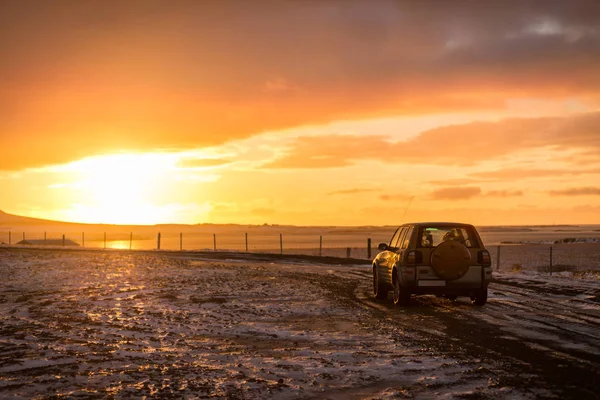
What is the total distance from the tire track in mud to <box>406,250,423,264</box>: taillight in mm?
1062

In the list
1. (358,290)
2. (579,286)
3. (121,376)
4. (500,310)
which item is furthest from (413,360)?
(579,286)

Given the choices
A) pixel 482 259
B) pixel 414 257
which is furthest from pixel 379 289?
pixel 482 259

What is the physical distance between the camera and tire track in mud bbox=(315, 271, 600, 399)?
23.8 feet

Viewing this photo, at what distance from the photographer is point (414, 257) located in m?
15.0

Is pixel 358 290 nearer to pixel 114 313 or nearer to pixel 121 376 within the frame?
pixel 114 313

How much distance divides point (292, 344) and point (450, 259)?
6.09 metres

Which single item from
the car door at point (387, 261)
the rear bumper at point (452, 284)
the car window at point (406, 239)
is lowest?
the rear bumper at point (452, 284)

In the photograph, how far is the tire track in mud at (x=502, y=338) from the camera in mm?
7262

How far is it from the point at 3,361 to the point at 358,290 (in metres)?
12.3

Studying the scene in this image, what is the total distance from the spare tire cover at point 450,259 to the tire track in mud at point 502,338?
81cm

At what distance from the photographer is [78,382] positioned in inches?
288

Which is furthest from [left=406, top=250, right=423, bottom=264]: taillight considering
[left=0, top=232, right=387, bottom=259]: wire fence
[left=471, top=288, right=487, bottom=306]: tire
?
[left=0, top=232, right=387, bottom=259]: wire fence

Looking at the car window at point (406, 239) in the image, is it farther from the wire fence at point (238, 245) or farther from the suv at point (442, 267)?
the wire fence at point (238, 245)

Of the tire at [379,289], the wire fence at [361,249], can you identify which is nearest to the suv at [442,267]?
the tire at [379,289]
